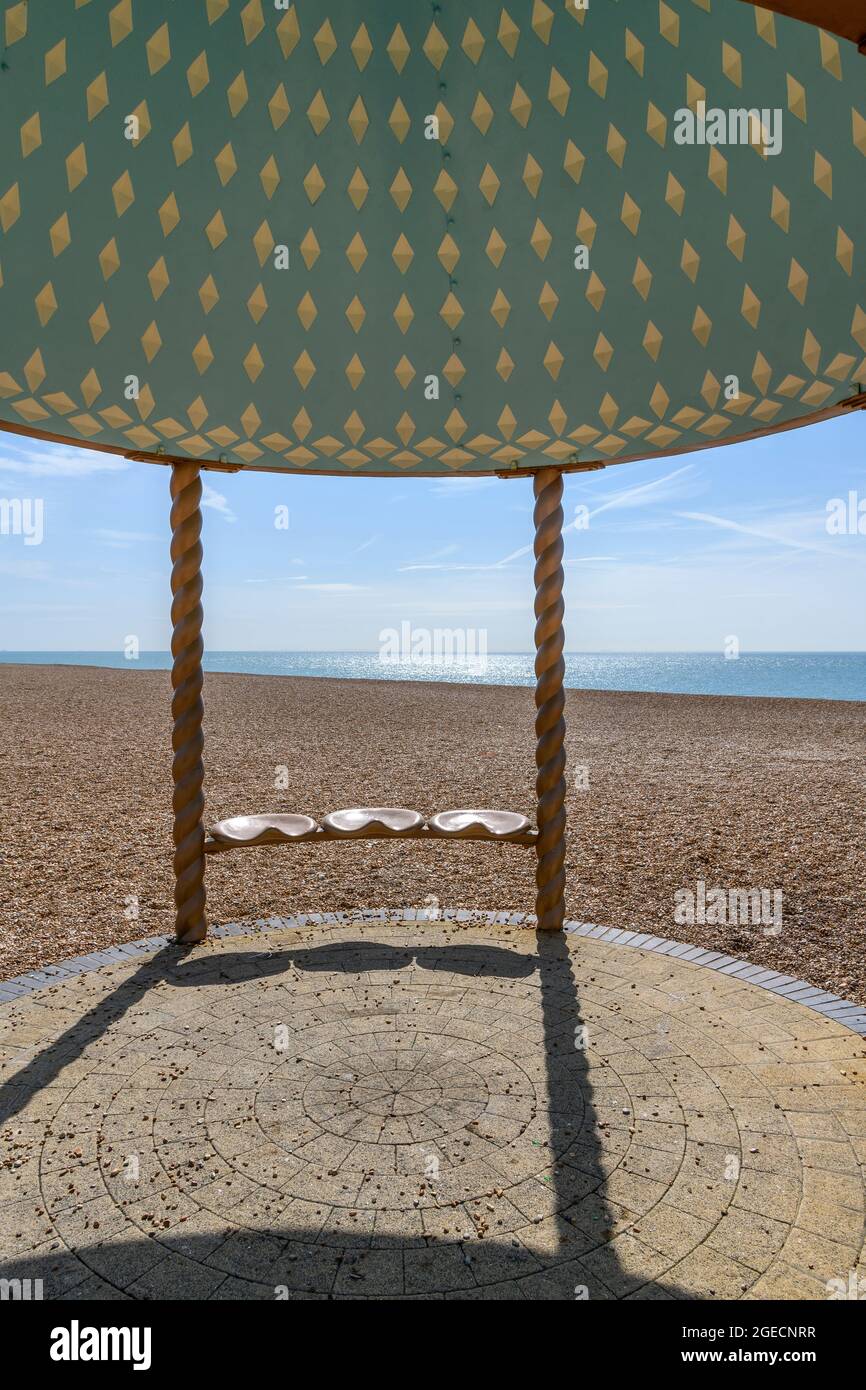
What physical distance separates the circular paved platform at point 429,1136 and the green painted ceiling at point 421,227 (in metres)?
5.00

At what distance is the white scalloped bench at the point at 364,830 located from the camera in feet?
25.5

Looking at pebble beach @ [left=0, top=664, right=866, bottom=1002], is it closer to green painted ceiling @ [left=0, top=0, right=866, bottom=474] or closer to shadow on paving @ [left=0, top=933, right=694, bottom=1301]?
shadow on paving @ [left=0, top=933, right=694, bottom=1301]

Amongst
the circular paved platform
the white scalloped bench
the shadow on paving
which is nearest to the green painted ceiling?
the white scalloped bench

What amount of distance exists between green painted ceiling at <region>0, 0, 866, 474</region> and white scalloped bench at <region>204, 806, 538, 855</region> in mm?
3774

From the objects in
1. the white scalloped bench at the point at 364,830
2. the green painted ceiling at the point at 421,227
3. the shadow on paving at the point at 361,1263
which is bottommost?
the shadow on paving at the point at 361,1263

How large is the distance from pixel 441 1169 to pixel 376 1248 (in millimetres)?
624

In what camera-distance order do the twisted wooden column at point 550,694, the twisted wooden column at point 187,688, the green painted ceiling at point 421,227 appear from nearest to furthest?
the green painted ceiling at point 421,227 < the twisted wooden column at point 187,688 < the twisted wooden column at point 550,694

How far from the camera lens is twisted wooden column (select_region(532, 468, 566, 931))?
7.73m

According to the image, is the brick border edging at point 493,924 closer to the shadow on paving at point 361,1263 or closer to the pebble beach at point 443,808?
the pebble beach at point 443,808

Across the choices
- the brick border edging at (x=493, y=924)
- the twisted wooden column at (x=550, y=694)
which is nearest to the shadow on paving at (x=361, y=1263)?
the brick border edging at (x=493, y=924)

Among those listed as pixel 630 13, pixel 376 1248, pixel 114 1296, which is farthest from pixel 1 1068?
pixel 630 13

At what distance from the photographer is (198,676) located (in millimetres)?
7695


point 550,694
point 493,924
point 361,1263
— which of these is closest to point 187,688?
point 550,694
